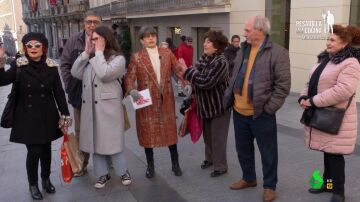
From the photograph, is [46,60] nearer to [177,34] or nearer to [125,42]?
[177,34]

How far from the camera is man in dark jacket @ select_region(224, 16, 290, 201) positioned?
3354 mm

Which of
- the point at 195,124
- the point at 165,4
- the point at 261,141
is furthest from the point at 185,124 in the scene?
the point at 165,4

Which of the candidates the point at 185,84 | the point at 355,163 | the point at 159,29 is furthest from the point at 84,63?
the point at 159,29

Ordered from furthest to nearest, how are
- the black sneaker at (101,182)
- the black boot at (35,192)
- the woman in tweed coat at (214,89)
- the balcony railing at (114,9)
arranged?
the balcony railing at (114,9), the black sneaker at (101,182), the woman in tweed coat at (214,89), the black boot at (35,192)

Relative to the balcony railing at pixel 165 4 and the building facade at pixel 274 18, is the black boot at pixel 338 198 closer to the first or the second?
the building facade at pixel 274 18

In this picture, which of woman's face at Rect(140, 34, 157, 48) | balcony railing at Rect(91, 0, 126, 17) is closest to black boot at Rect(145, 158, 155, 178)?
woman's face at Rect(140, 34, 157, 48)

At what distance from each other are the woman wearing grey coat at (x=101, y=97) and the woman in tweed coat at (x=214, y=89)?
2.58ft

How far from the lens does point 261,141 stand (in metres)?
3.56

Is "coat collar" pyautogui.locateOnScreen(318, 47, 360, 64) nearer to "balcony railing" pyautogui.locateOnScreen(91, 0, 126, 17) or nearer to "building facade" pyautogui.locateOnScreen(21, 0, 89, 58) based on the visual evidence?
"balcony railing" pyautogui.locateOnScreen(91, 0, 126, 17)

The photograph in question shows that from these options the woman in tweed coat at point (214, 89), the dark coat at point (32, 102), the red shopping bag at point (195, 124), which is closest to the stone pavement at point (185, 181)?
the woman in tweed coat at point (214, 89)

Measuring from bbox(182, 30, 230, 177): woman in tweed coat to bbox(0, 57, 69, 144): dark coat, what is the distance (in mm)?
1411

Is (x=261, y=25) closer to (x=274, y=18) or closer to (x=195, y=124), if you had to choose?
(x=195, y=124)

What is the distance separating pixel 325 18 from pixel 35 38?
21.8 feet

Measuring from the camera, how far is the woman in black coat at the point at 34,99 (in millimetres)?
3697
